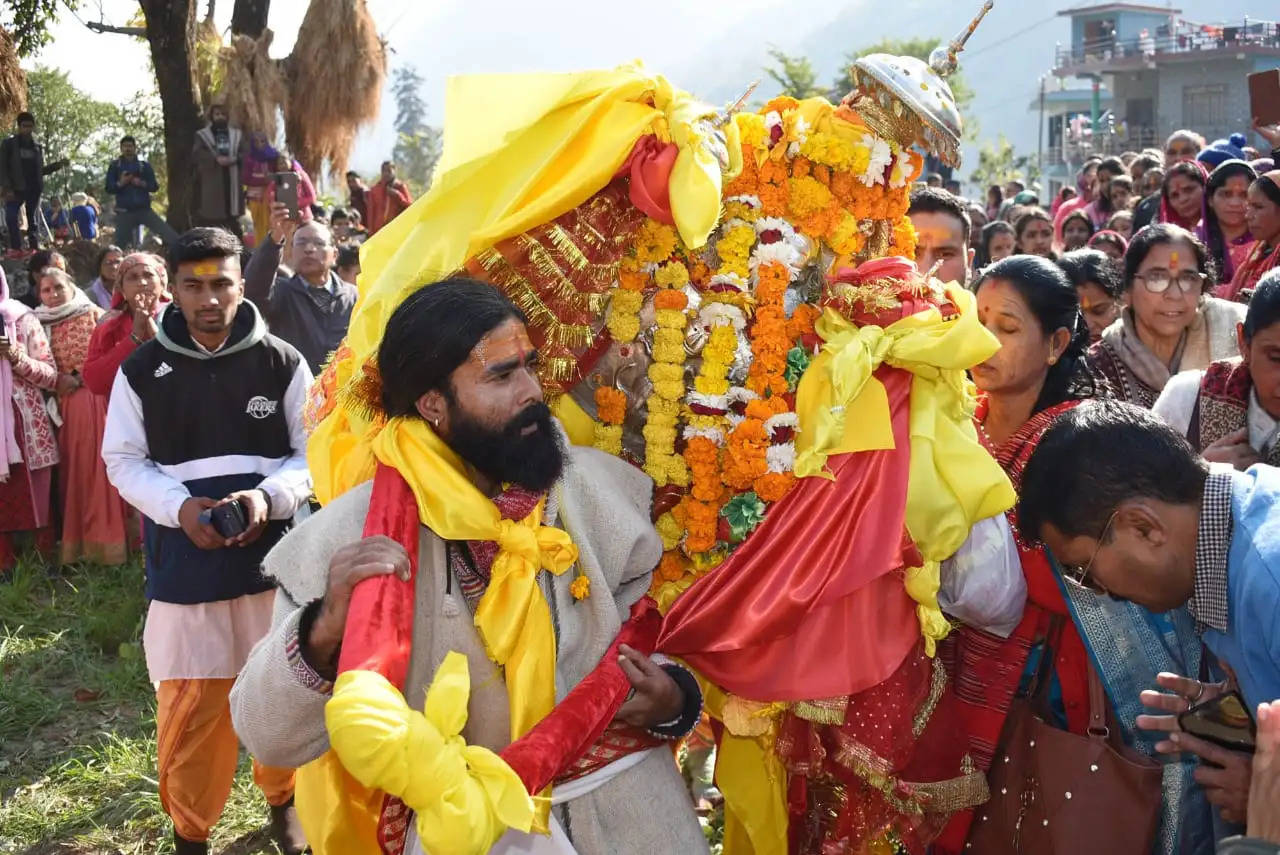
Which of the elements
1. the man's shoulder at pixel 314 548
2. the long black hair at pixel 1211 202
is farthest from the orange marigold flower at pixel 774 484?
the long black hair at pixel 1211 202

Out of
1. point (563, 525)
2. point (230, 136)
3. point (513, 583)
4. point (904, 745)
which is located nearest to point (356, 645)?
point (513, 583)

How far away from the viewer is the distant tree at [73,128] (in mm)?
26766

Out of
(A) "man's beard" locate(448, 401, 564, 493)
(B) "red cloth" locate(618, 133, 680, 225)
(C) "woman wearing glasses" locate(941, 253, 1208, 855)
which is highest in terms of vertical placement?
(B) "red cloth" locate(618, 133, 680, 225)

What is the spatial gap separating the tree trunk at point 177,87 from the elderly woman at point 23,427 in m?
5.76

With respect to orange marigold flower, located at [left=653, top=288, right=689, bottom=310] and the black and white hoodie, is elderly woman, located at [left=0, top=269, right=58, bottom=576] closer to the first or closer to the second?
the black and white hoodie

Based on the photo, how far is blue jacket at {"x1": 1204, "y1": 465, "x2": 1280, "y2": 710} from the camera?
2227 millimetres

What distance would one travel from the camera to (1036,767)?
3193mm

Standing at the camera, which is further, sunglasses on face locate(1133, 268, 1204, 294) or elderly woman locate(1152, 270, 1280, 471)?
sunglasses on face locate(1133, 268, 1204, 294)

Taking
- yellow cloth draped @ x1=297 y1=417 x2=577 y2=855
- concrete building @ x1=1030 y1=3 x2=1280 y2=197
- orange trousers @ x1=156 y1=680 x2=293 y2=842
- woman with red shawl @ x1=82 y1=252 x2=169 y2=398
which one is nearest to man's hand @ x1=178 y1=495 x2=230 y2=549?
orange trousers @ x1=156 y1=680 x2=293 y2=842

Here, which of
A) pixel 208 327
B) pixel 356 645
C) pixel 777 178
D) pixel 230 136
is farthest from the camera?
pixel 230 136

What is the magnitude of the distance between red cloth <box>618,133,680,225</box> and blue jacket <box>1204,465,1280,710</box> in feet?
5.01

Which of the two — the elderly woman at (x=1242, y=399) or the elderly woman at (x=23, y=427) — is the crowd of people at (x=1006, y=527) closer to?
the elderly woman at (x=1242, y=399)

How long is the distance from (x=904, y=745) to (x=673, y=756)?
0.61 metres

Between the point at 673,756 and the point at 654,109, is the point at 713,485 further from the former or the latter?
the point at 654,109
